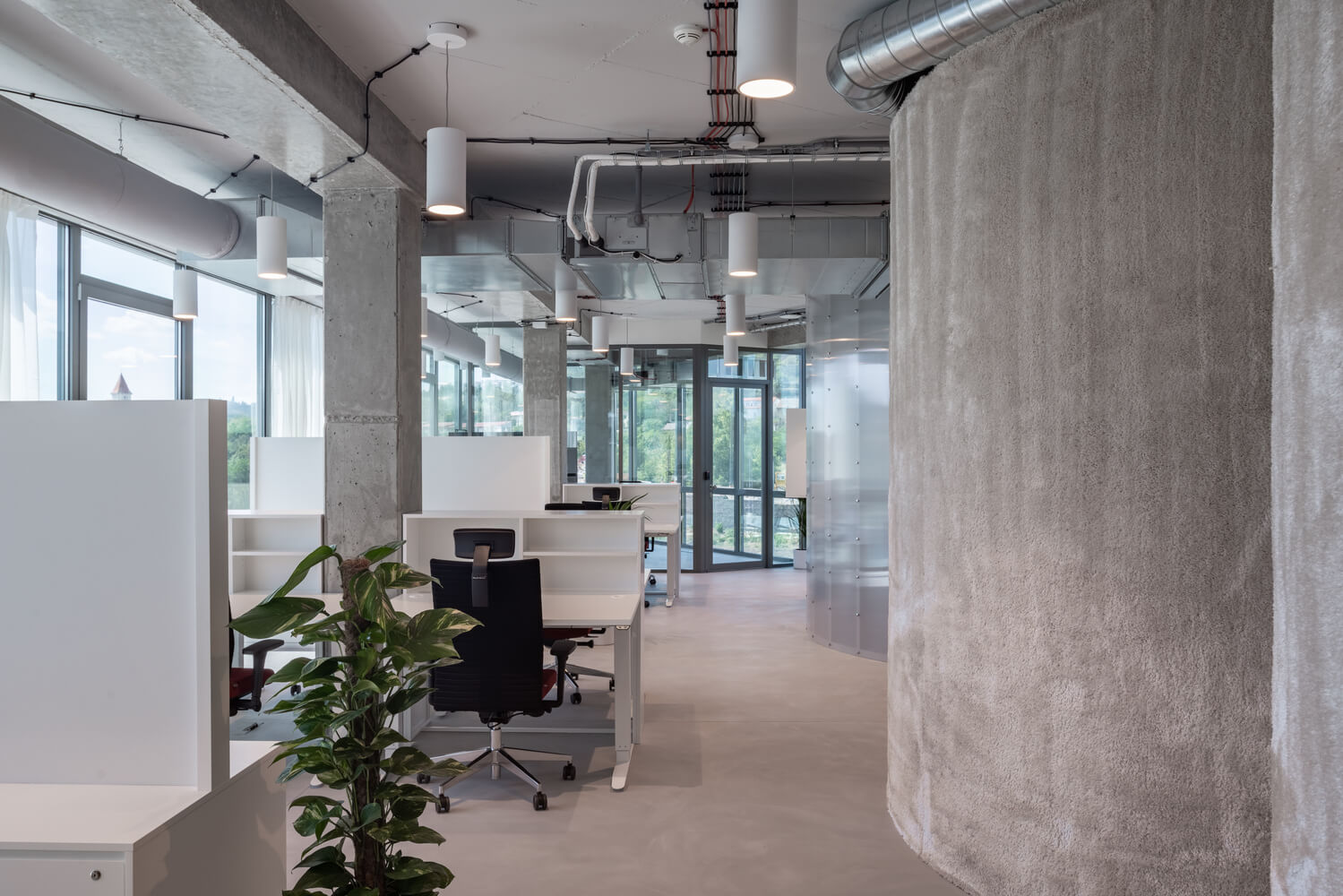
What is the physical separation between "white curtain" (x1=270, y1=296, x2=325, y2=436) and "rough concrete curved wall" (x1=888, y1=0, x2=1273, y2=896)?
7.33 metres

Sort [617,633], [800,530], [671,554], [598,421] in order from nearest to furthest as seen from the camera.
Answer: [617,633], [671,554], [800,530], [598,421]

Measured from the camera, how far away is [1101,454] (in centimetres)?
290

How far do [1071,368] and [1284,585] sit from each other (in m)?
1.48

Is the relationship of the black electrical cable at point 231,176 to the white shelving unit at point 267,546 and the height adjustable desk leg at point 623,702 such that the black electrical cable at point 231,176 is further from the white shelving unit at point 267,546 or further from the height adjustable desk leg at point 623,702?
the height adjustable desk leg at point 623,702

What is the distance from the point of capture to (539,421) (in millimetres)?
10492

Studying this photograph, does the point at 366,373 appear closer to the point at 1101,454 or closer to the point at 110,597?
the point at 110,597

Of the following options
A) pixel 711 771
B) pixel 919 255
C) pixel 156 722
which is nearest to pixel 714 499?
pixel 711 771

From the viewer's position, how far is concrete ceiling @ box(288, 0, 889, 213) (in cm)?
396

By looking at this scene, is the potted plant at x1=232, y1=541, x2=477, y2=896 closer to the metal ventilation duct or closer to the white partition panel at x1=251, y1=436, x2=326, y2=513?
the metal ventilation duct

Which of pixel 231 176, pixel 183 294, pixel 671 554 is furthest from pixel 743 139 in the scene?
pixel 671 554

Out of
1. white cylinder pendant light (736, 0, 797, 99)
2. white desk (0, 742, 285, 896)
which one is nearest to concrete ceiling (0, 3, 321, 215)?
white cylinder pendant light (736, 0, 797, 99)

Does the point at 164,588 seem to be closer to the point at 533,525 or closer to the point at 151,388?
the point at 533,525

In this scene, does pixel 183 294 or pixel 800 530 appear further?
pixel 800 530

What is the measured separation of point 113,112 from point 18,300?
1.33 m
